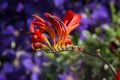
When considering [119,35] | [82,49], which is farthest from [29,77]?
[82,49]

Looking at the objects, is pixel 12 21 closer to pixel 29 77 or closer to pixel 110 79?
pixel 29 77

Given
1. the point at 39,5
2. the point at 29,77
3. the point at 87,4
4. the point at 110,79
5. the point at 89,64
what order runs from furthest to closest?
the point at 87,4 → the point at 39,5 → the point at 29,77 → the point at 89,64 → the point at 110,79

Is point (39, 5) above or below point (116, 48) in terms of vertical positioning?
above

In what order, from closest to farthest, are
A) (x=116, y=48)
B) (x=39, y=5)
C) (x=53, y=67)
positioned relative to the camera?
(x=116, y=48) < (x=53, y=67) < (x=39, y=5)

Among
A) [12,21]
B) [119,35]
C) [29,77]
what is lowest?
[29,77]

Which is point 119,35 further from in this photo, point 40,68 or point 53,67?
point 40,68

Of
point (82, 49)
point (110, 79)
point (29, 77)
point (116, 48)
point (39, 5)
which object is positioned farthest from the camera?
point (39, 5)

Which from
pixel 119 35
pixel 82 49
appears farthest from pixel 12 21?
pixel 82 49

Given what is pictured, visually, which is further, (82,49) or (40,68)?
(40,68)

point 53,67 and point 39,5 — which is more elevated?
point 39,5
